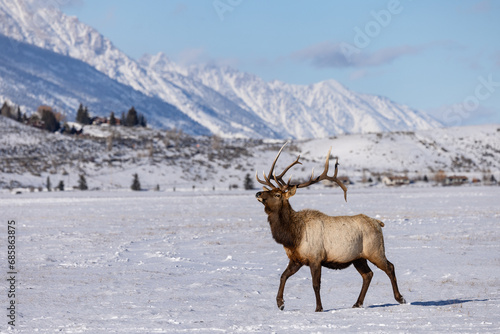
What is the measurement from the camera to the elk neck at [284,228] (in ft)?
38.3

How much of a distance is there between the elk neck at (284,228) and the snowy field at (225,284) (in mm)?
1316

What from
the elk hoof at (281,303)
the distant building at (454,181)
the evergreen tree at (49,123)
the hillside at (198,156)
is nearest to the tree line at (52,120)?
the evergreen tree at (49,123)

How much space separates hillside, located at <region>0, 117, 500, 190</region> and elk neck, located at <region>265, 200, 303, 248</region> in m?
78.4

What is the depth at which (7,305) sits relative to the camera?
12.4 metres

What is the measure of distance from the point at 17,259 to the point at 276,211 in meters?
10.4

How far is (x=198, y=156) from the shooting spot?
4904 inches

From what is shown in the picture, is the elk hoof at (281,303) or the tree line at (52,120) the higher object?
the tree line at (52,120)

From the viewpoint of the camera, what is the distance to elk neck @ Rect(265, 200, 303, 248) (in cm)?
1166

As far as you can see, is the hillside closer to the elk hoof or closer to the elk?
the elk hoof

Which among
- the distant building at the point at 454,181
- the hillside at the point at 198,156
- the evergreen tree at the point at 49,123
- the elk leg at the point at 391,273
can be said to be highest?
the evergreen tree at the point at 49,123

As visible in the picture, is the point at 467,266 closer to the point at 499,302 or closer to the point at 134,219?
the point at 499,302

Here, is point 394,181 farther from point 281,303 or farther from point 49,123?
point 281,303

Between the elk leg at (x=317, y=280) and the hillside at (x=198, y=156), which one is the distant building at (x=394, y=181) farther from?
the elk leg at (x=317, y=280)

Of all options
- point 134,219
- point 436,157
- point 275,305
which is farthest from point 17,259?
point 436,157
